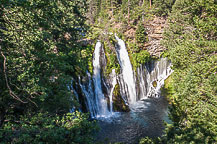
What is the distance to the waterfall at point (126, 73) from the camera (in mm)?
19062

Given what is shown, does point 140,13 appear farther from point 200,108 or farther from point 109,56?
point 200,108

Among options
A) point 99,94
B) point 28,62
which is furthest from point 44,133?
point 99,94

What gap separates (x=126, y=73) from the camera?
20.1 metres

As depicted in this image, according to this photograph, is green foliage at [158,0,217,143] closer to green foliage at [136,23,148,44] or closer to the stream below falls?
the stream below falls

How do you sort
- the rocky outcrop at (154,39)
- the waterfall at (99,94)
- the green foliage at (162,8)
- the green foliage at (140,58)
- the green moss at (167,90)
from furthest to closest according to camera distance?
the green foliage at (162,8), the rocky outcrop at (154,39), the green foliage at (140,58), the green moss at (167,90), the waterfall at (99,94)

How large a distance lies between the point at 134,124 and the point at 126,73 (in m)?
7.92

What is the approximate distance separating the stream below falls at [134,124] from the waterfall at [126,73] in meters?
1.77

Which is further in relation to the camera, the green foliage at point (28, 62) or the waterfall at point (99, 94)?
the waterfall at point (99, 94)

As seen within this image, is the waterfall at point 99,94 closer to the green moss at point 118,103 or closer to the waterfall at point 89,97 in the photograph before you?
the waterfall at point 89,97

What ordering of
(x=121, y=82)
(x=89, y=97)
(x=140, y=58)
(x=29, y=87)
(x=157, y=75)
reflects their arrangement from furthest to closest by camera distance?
(x=157, y=75), (x=140, y=58), (x=121, y=82), (x=89, y=97), (x=29, y=87)

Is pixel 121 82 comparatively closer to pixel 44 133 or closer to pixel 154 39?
pixel 154 39

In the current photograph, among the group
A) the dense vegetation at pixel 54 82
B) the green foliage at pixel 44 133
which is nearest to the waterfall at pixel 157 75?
the dense vegetation at pixel 54 82

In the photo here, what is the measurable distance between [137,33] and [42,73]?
20.3 meters

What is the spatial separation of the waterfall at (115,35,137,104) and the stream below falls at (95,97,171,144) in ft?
5.79
